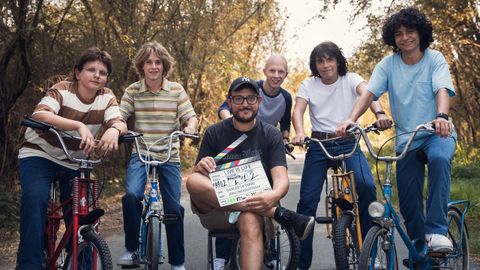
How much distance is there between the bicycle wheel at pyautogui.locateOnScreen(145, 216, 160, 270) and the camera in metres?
4.96

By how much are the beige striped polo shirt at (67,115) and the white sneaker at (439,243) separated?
8.08 feet

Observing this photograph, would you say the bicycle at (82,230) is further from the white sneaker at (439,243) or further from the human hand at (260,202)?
the white sneaker at (439,243)

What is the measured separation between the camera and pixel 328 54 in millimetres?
5539

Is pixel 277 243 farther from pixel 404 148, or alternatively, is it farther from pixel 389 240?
pixel 404 148

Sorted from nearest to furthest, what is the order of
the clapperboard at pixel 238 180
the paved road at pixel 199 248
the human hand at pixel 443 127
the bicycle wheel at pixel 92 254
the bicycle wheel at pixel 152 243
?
the bicycle wheel at pixel 92 254 → the human hand at pixel 443 127 → the clapperboard at pixel 238 180 → the bicycle wheel at pixel 152 243 → the paved road at pixel 199 248

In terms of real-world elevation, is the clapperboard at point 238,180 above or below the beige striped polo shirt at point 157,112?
below

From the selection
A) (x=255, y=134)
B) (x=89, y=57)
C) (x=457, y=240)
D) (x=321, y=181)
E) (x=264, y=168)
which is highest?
(x=89, y=57)

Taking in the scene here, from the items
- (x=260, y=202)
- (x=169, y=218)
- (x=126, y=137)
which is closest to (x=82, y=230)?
(x=126, y=137)

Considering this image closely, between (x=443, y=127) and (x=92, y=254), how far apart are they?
256 cm

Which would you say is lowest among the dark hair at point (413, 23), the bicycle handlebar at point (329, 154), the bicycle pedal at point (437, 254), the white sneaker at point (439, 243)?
the bicycle pedal at point (437, 254)

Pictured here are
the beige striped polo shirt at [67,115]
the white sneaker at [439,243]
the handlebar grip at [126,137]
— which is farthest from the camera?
the handlebar grip at [126,137]

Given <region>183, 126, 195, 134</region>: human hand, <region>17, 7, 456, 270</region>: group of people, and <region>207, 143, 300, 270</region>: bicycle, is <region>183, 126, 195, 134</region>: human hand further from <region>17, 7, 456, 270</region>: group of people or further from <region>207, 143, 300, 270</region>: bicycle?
<region>207, 143, 300, 270</region>: bicycle

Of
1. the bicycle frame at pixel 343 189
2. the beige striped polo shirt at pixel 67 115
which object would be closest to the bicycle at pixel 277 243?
the bicycle frame at pixel 343 189

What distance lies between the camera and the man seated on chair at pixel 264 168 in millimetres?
4410
